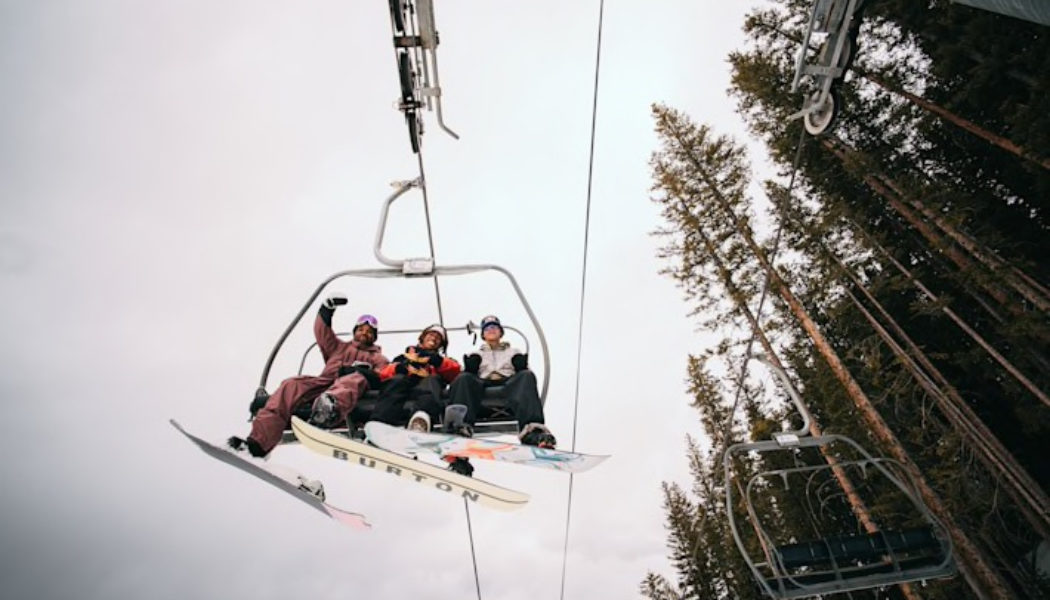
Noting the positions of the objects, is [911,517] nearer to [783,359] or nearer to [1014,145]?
[783,359]

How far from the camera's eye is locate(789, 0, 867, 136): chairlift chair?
352 centimetres

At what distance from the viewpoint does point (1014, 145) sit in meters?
7.75

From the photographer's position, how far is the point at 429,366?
4.91m

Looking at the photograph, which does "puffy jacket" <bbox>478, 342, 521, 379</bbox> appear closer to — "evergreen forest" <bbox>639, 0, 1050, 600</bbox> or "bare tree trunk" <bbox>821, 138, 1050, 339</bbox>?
"evergreen forest" <bbox>639, 0, 1050, 600</bbox>

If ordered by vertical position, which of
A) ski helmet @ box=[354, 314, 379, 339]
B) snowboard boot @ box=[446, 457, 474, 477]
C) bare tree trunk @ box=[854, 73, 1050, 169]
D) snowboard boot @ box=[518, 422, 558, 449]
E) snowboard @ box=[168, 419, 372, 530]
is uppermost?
bare tree trunk @ box=[854, 73, 1050, 169]

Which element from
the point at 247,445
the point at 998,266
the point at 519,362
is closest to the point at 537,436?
the point at 519,362

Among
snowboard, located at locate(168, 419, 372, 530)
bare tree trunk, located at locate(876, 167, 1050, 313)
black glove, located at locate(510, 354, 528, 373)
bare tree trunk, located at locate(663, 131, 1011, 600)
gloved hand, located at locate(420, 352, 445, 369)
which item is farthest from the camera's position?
bare tree trunk, located at locate(663, 131, 1011, 600)

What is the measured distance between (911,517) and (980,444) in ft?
5.79

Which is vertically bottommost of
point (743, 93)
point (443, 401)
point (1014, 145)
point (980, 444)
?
point (443, 401)

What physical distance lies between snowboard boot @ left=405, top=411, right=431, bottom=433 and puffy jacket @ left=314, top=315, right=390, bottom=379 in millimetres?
1216

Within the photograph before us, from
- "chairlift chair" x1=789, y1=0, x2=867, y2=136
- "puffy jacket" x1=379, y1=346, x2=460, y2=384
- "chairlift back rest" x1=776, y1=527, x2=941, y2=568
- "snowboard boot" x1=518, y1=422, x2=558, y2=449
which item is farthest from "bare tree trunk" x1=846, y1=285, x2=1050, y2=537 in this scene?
"puffy jacket" x1=379, y1=346, x2=460, y2=384

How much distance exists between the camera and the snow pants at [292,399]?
4.15 metres

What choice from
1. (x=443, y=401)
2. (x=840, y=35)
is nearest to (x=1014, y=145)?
(x=840, y=35)

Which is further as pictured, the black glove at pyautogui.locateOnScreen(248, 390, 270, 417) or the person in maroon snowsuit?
the black glove at pyautogui.locateOnScreen(248, 390, 270, 417)
